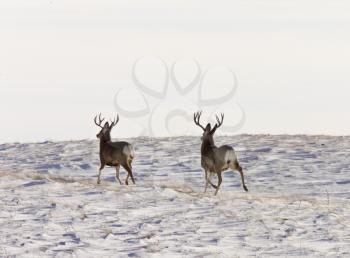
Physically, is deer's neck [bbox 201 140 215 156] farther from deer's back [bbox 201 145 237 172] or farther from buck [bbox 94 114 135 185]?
buck [bbox 94 114 135 185]

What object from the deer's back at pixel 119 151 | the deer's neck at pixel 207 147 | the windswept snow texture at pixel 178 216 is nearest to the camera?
the windswept snow texture at pixel 178 216

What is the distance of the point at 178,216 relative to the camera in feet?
50.3

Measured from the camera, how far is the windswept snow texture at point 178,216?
1309 centimetres

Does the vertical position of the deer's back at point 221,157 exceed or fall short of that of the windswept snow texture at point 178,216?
it exceeds it

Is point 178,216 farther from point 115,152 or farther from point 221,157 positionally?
point 115,152

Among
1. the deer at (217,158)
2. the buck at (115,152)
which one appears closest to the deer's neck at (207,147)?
the deer at (217,158)

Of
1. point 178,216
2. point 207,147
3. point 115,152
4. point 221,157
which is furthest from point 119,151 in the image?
point 178,216

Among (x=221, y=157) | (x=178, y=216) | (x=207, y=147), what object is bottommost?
(x=178, y=216)

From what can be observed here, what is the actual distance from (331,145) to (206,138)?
10.6 meters

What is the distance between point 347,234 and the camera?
1441 centimetres

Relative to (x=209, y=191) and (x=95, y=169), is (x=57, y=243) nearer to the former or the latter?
(x=209, y=191)

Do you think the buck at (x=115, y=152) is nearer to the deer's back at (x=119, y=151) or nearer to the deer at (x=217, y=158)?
the deer's back at (x=119, y=151)

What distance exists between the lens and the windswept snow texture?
13086 millimetres

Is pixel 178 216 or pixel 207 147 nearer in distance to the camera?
pixel 178 216
